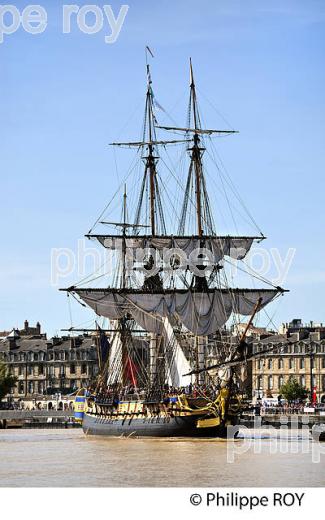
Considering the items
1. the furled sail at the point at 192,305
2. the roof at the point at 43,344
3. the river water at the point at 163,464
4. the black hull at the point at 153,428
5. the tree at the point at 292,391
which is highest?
the roof at the point at 43,344

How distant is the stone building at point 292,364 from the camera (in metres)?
150

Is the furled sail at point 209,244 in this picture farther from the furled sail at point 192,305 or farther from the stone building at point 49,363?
the stone building at point 49,363

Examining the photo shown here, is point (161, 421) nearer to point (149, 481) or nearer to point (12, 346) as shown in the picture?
point (149, 481)

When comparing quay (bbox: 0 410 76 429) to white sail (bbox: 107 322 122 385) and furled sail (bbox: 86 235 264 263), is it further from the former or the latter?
furled sail (bbox: 86 235 264 263)

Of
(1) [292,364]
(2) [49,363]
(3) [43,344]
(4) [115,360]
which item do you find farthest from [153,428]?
(3) [43,344]

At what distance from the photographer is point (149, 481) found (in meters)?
49.2

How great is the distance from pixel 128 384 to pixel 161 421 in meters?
12.4

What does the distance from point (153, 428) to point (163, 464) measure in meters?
26.3

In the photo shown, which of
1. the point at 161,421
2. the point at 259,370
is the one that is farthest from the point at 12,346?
the point at 161,421

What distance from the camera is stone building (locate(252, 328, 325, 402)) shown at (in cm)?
15012

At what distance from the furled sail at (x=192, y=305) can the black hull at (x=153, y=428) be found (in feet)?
22.0

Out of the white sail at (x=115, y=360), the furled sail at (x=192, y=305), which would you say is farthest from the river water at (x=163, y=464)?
the white sail at (x=115, y=360)

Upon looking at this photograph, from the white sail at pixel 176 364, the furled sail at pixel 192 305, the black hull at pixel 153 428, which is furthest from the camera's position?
the furled sail at pixel 192 305

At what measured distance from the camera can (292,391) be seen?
145375 millimetres
